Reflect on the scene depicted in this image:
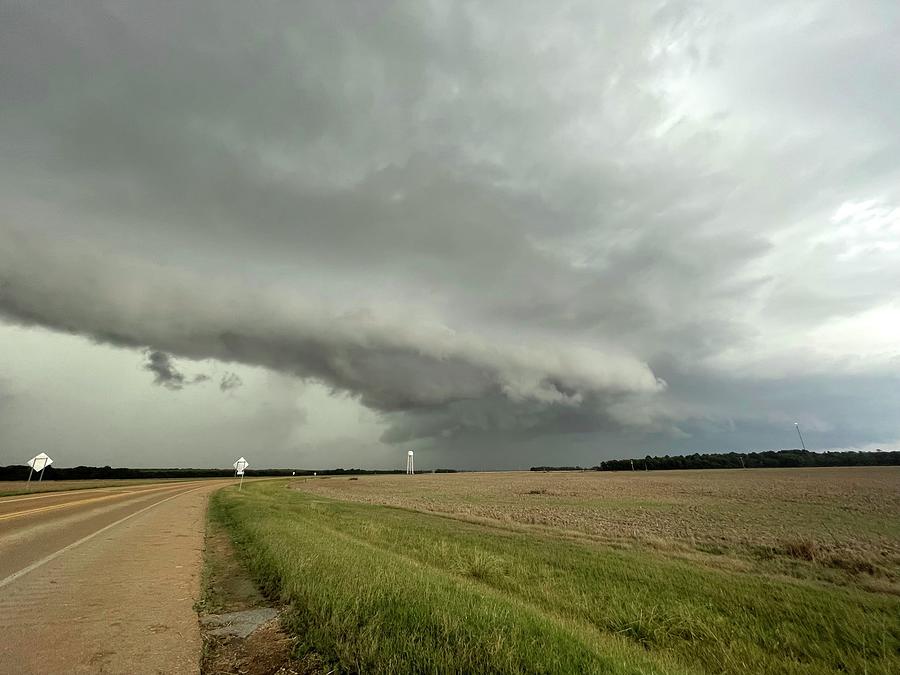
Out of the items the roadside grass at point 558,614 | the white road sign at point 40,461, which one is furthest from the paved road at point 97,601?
the white road sign at point 40,461

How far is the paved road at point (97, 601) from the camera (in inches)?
236

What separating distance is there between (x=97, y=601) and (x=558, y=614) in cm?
912

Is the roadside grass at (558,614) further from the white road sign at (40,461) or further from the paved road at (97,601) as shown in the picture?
the white road sign at (40,461)

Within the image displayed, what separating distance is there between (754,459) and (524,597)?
234 meters

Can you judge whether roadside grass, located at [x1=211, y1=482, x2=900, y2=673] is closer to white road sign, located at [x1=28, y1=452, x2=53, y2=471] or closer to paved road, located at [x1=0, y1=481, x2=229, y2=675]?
paved road, located at [x1=0, y1=481, x2=229, y2=675]

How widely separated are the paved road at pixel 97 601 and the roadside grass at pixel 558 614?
1.71m

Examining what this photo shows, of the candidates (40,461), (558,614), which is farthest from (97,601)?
(40,461)

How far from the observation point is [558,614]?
30.0ft

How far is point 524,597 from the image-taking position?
412 inches

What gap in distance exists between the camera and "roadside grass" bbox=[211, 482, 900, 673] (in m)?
6.12

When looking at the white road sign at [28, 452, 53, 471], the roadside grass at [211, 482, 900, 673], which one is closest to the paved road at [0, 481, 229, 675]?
the roadside grass at [211, 482, 900, 673]

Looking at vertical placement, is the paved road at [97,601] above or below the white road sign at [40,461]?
below

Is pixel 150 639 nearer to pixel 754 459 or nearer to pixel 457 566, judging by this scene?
pixel 457 566

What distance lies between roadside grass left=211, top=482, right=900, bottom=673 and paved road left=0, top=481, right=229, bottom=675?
1.71 metres
